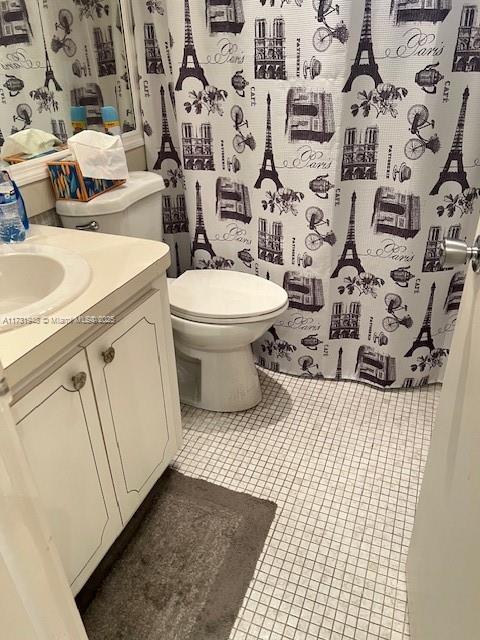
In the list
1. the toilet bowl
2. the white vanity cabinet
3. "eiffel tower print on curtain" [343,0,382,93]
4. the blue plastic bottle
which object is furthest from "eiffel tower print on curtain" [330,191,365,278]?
→ the blue plastic bottle

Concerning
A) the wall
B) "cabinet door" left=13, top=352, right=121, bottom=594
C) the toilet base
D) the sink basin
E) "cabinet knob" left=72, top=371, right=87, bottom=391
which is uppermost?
the wall

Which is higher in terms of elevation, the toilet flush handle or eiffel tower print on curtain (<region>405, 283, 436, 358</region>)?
the toilet flush handle

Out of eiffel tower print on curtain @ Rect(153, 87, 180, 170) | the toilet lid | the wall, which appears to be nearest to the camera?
the wall

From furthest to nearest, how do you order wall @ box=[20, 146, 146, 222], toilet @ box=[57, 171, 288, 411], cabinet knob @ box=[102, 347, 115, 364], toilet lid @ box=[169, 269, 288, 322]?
toilet lid @ box=[169, 269, 288, 322]
toilet @ box=[57, 171, 288, 411]
wall @ box=[20, 146, 146, 222]
cabinet knob @ box=[102, 347, 115, 364]

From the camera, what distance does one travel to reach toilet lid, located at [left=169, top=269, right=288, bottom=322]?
1632 millimetres

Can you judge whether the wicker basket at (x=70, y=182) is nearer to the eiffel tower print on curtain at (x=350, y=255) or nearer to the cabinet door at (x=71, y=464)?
the cabinet door at (x=71, y=464)

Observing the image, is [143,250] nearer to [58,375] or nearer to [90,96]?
[58,375]

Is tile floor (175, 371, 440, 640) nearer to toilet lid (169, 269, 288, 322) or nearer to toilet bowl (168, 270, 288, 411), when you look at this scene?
toilet bowl (168, 270, 288, 411)

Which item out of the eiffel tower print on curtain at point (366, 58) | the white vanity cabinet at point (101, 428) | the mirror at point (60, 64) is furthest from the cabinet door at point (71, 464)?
the eiffel tower print on curtain at point (366, 58)

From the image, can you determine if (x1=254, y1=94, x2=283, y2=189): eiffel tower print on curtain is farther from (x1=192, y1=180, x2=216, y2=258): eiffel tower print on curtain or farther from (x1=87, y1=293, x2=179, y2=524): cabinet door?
(x1=87, y1=293, x2=179, y2=524): cabinet door

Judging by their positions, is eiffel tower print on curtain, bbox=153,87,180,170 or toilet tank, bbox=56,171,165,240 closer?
toilet tank, bbox=56,171,165,240

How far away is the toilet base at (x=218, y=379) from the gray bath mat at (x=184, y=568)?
0.36 metres

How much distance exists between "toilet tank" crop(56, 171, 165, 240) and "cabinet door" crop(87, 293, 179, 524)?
39 cm

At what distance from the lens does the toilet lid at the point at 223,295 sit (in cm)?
163
